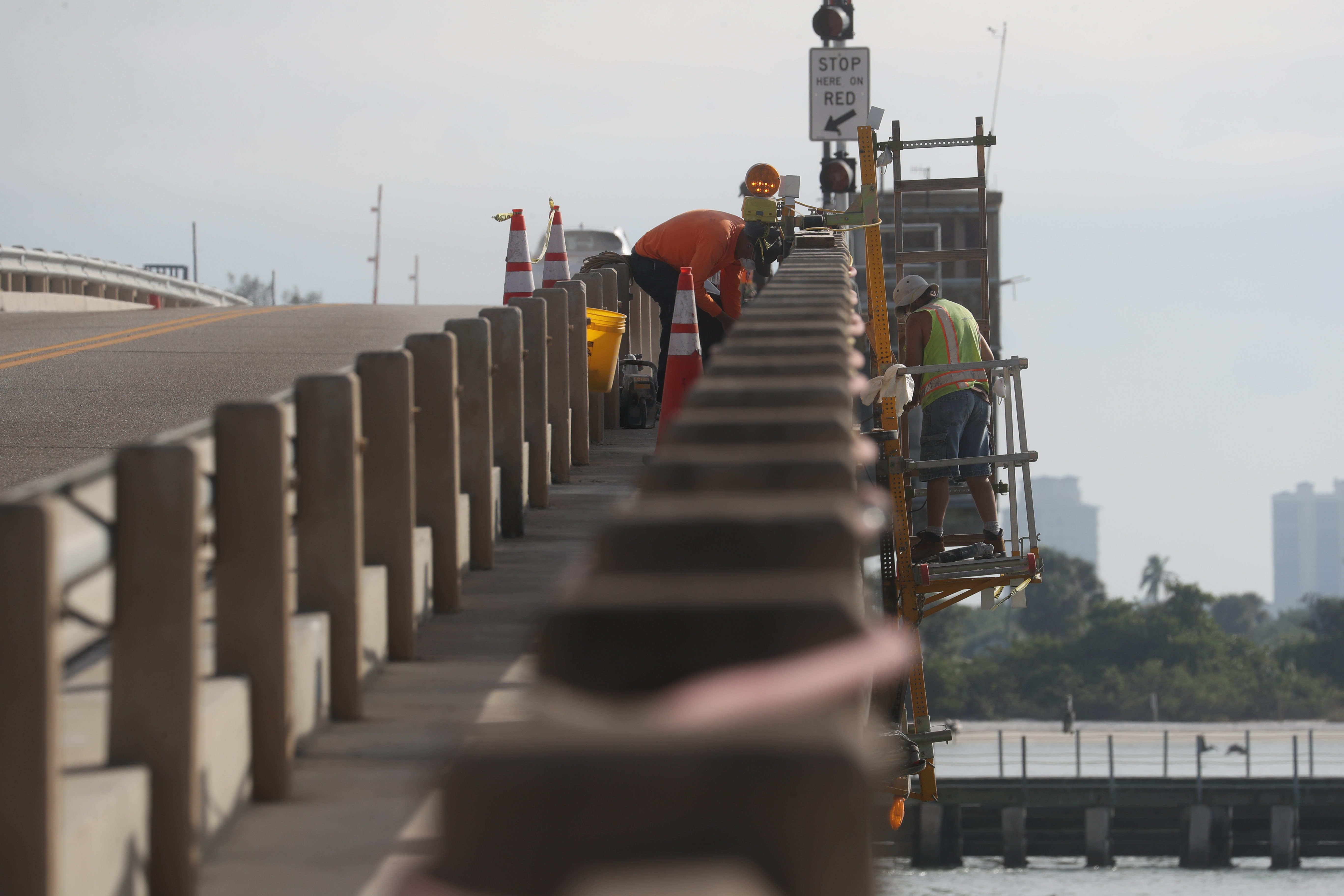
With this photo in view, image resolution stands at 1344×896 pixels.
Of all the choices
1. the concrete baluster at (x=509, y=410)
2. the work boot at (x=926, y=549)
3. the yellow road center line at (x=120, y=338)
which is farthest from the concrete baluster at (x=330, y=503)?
the yellow road center line at (x=120, y=338)

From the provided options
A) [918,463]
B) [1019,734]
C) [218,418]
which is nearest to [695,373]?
[918,463]

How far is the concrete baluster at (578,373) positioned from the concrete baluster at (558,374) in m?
0.30

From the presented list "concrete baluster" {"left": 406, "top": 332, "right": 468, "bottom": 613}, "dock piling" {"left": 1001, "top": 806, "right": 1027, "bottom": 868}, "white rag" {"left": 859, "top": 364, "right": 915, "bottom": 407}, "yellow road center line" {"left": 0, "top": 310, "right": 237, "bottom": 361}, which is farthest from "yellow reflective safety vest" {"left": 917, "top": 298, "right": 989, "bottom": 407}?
"dock piling" {"left": 1001, "top": 806, "right": 1027, "bottom": 868}

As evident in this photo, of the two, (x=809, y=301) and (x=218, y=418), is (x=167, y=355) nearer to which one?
(x=809, y=301)

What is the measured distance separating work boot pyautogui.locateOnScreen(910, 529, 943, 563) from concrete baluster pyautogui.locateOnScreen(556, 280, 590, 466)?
13.6 ft

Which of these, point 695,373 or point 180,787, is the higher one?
point 695,373

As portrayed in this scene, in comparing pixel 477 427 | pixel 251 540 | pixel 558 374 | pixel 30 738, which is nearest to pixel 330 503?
pixel 251 540

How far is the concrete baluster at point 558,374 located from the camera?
8.12 m

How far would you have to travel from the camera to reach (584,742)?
133 centimetres

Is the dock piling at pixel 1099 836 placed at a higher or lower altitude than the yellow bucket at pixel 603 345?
lower

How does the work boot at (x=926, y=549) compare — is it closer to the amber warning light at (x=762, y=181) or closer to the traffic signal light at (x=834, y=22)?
the amber warning light at (x=762, y=181)

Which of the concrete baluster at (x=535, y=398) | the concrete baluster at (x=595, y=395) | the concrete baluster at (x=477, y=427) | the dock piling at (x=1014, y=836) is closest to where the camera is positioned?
the concrete baluster at (x=477, y=427)

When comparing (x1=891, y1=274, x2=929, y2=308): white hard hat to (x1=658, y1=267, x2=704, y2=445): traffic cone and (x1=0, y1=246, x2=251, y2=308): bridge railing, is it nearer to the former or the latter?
(x1=658, y1=267, x2=704, y2=445): traffic cone

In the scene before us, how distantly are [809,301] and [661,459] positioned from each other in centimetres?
351
